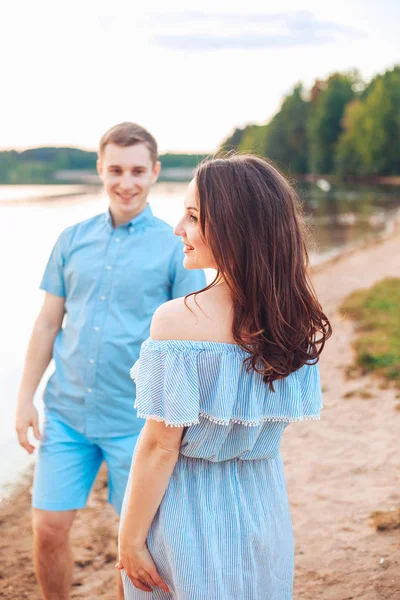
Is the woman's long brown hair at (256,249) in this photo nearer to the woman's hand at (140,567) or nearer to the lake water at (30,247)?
the lake water at (30,247)

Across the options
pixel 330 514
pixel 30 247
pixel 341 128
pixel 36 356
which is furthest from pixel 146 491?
pixel 341 128

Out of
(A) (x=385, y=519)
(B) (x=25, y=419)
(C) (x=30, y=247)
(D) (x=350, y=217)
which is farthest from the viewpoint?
(D) (x=350, y=217)

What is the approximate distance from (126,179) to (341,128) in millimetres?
85111

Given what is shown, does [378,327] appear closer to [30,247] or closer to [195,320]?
[195,320]

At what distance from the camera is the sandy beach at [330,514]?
3.40 meters

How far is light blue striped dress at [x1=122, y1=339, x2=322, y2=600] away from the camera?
170cm

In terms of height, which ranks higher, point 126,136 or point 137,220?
point 126,136

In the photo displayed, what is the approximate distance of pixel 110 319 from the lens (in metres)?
2.76

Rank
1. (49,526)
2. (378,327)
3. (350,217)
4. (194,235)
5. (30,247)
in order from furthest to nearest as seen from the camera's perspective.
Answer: (350,217) → (30,247) → (378,327) → (49,526) → (194,235)

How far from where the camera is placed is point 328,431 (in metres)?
5.62

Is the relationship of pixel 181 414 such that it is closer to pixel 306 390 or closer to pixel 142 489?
pixel 142 489

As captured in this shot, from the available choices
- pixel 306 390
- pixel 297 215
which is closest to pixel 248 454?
pixel 306 390

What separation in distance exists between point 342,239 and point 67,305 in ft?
73.0

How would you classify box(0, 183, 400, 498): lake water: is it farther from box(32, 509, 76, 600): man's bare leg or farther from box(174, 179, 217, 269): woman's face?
box(32, 509, 76, 600): man's bare leg
